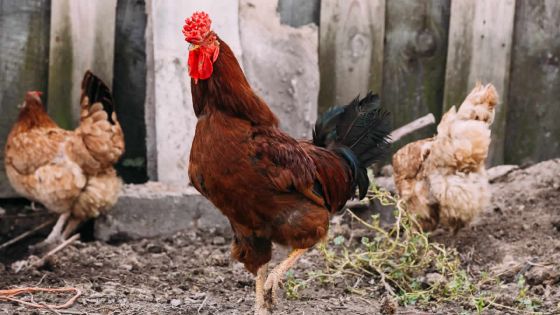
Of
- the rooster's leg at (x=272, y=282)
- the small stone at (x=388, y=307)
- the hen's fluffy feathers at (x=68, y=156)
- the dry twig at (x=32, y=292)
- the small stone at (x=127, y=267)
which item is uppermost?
the hen's fluffy feathers at (x=68, y=156)

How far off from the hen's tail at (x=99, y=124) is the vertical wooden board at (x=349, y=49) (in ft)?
5.03

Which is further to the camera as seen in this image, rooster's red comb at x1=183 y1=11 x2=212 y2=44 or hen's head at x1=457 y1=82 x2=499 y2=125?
hen's head at x1=457 y1=82 x2=499 y2=125

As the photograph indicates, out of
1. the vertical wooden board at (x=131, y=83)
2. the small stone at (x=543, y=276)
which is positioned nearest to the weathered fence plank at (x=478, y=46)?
the small stone at (x=543, y=276)

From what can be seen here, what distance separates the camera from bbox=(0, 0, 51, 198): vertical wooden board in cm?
645

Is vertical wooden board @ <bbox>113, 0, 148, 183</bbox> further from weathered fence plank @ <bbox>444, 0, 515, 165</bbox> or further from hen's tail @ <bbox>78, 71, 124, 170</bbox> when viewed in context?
weathered fence plank @ <bbox>444, 0, 515, 165</bbox>

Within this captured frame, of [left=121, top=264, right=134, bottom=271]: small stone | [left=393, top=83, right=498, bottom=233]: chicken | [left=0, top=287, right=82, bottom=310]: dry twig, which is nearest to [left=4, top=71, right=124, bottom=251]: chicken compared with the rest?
[left=121, top=264, right=134, bottom=271]: small stone

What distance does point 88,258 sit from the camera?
607cm

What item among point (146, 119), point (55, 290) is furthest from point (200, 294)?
point (146, 119)

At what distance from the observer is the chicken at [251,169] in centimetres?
448

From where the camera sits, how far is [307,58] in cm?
657

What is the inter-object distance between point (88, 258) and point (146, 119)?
3.57ft

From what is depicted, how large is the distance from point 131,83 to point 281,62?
112 centimetres

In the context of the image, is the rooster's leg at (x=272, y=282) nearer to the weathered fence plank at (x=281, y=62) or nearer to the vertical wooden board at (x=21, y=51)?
the weathered fence plank at (x=281, y=62)

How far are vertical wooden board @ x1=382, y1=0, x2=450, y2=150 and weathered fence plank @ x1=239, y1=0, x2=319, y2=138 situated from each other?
60cm
